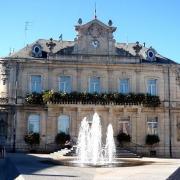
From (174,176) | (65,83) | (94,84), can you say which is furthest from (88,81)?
(174,176)

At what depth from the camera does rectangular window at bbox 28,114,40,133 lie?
32750 mm

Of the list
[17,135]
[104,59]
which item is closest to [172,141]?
[104,59]

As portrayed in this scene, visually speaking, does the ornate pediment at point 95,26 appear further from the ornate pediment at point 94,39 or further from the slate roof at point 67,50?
the slate roof at point 67,50

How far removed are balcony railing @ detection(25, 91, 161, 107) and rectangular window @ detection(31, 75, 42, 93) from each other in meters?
1.02

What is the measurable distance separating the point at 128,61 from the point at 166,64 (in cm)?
335

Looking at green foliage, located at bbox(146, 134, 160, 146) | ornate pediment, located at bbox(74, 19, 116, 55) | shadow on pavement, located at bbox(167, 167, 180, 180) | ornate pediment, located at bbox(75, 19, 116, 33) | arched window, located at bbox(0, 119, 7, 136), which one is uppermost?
ornate pediment, located at bbox(75, 19, 116, 33)

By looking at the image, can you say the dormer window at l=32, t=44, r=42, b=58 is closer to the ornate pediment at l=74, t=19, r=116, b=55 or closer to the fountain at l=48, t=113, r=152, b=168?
the ornate pediment at l=74, t=19, r=116, b=55

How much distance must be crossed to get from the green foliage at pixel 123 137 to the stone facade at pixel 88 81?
530mm

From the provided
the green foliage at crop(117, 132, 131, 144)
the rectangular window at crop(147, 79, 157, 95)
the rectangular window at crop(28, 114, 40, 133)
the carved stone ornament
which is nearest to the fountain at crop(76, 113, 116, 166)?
the green foliage at crop(117, 132, 131, 144)

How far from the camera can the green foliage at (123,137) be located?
106 feet

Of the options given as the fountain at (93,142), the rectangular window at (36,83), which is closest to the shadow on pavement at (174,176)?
the fountain at (93,142)

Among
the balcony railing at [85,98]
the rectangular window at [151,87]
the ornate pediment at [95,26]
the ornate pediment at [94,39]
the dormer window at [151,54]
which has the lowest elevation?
the balcony railing at [85,98]

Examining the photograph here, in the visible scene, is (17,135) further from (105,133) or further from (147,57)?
(147,57)

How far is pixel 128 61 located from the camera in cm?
3412
